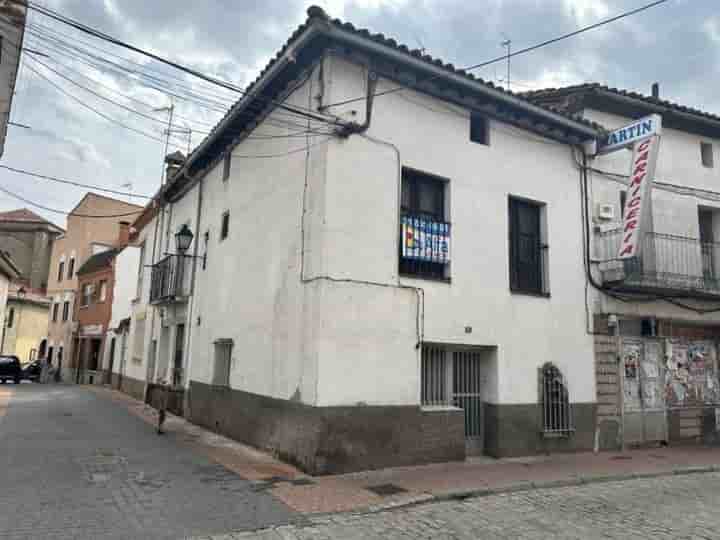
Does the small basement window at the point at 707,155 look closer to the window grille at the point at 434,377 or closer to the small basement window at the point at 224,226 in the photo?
the window grille at the point at 434,377

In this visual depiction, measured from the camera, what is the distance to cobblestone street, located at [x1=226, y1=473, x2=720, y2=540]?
5.30m

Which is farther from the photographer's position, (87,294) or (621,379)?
(87,294)

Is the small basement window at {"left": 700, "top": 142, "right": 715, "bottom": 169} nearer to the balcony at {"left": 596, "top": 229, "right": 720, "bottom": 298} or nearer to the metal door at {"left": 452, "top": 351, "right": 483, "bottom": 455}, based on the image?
the balcony at {"left": 596, "top": 229, "right": 720, "bottom": 298}

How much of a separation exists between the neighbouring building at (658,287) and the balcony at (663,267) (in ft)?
0.07

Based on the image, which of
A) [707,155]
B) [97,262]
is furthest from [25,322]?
[707,155]

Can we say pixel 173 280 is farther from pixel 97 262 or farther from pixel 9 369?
pixel 9 369

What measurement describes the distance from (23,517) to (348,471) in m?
3.85

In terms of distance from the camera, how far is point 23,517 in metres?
5.27

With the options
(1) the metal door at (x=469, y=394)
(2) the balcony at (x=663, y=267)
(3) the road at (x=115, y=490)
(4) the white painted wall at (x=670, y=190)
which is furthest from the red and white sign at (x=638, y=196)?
(3) the road at (x=115, y=490)

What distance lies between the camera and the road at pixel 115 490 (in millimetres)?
5168

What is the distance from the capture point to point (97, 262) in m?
29.0

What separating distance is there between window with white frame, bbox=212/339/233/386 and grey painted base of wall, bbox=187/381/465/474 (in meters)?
1.86

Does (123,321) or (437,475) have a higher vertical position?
(123,321)

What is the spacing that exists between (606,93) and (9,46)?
1079 centimetres
